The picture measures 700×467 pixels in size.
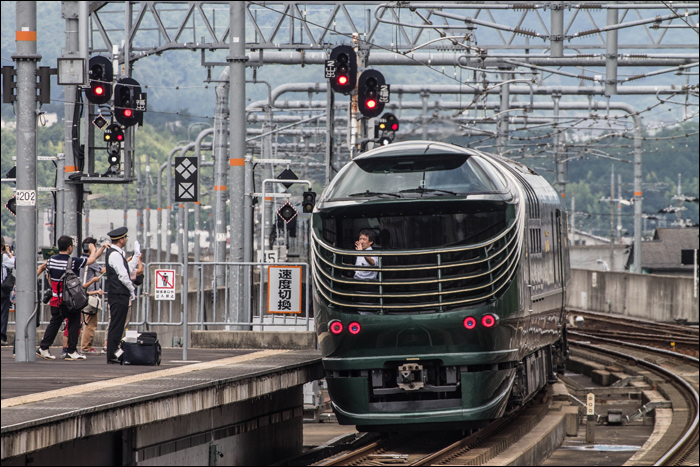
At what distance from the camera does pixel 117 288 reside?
43.9ft

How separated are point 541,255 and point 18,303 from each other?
702 cm

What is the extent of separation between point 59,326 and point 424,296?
18.0 ft

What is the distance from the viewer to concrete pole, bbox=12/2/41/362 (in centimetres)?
1326

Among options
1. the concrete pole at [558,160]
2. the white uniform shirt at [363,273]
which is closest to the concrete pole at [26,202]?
the white uniform shirt at [363,273]

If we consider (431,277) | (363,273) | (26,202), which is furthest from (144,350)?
(431,277)

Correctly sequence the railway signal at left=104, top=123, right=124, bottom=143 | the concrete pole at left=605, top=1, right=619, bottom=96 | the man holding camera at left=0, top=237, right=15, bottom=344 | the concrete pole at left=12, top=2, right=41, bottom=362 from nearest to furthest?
the concrete pole at left=12, top=2, right=41, bottom=362, the man holding camera at left=0, top=237, right=15, bottom=344, the railway signal at left=104, top=123, right=124, bottom=143, the concrete pole at left=605, top=1, right=619, bottom=96

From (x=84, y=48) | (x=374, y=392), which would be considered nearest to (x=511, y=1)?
(x=84, y=48)

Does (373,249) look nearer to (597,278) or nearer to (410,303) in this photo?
(410,303)

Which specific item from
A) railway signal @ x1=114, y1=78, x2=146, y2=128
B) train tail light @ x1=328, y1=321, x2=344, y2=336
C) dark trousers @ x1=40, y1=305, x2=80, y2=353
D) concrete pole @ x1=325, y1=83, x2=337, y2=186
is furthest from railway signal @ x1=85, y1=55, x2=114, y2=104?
train tail light @ x1=328, y1=321, x2=344, y2=336

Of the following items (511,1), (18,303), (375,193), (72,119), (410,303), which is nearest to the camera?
(410,303)

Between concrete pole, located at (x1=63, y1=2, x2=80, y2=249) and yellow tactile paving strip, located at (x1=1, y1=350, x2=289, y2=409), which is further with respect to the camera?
concrete pole, located at (x1=63, y1=2, x2=80, y2=249)

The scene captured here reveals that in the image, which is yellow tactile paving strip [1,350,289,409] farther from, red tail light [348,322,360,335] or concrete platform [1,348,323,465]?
red tail light [348,322,360,335]

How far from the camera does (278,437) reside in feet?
45.6

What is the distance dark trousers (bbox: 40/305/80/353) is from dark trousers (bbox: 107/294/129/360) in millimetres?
800
